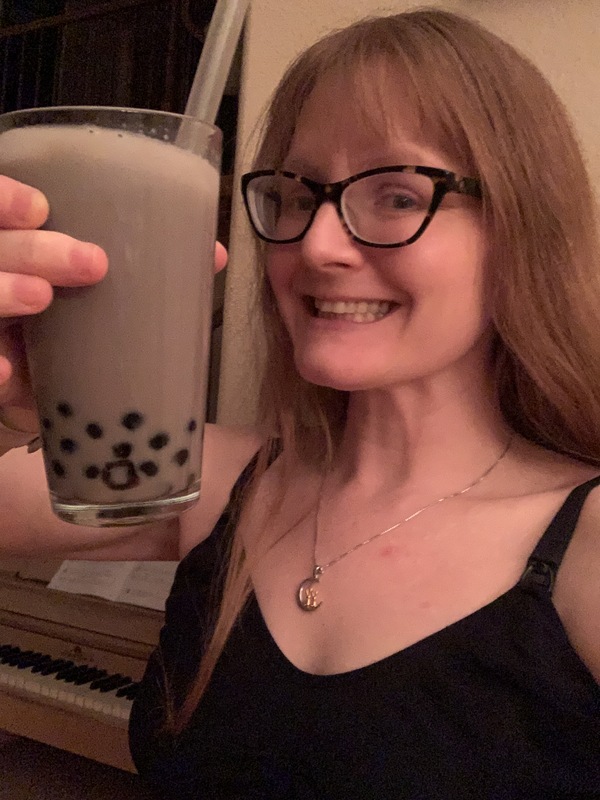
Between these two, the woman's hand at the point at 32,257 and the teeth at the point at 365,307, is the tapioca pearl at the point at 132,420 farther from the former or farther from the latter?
the teeth at the point at 365,307

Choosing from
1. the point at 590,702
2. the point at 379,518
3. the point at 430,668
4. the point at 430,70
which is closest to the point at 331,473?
the point at 379,518

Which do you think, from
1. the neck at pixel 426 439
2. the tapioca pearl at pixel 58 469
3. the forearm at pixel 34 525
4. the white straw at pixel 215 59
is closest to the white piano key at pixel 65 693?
the forearm at pixel 34 525

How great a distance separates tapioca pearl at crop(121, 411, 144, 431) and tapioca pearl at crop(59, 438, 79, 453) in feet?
0.16

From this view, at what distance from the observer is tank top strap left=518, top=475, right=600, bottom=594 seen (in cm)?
81

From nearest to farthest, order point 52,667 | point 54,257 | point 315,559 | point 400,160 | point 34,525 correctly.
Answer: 1. point 54,257
2. point 400,160
3. point 315,559
4. point 34,525
5. point 52,667

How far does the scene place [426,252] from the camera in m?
0.88

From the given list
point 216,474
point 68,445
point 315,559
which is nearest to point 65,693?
point 216,474

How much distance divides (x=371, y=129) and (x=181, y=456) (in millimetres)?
579

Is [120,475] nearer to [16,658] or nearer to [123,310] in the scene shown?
[123,310]

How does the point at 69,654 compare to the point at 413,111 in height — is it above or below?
below

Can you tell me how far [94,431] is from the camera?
1.78ft

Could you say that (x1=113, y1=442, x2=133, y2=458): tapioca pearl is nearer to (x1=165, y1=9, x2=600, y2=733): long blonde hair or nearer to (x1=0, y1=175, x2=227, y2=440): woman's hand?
(x1=0, y1=175, x2=227, y2=440): woman's hand

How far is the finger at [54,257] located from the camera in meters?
0.48

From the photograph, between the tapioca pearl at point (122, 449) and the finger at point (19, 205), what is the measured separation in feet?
0.62
